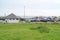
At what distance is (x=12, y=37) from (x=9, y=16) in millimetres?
44489

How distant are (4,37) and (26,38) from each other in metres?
1.70

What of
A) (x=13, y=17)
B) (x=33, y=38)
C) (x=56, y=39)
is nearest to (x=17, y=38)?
(x=33, y=38)

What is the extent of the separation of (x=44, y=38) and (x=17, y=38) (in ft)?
6.86

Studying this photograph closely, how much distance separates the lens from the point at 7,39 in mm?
12430

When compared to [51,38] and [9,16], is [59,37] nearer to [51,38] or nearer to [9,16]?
[51,38]

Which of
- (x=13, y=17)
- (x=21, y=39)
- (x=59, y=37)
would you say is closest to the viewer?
(x=21, y=39)

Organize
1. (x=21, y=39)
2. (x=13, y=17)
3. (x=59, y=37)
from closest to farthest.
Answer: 1. (x=21, y=39)
2. (x=59, y=37)
3. (x=13, y=17)

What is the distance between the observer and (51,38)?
42.9 feet

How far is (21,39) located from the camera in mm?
12320

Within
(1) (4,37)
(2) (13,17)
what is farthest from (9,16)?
(1) (4,37)

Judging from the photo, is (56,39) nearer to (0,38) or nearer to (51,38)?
(51,38)

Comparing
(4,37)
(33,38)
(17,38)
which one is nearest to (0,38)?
(4,37)

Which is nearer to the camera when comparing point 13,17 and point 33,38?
point 33,38

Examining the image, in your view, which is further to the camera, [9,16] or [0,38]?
[9,16]
